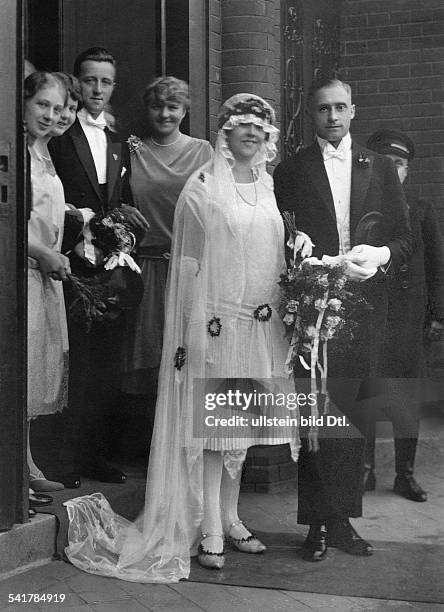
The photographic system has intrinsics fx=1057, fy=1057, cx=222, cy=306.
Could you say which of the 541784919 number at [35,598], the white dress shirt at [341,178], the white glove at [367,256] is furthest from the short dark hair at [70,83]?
the 541784919 number at [35,598]

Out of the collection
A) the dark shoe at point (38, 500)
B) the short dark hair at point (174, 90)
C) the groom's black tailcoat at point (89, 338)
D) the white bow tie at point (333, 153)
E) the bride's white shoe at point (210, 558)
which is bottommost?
the bride's white shoe at point (210, 558)

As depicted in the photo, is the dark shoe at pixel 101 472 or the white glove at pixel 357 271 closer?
the white glove at pixel 357 271

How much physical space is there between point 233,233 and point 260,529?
1.37m

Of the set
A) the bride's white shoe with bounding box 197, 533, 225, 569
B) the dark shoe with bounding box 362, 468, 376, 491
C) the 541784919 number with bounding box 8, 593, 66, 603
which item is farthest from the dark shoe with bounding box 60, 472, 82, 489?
the dark shoe with bounding box 362, 468, 376, 491

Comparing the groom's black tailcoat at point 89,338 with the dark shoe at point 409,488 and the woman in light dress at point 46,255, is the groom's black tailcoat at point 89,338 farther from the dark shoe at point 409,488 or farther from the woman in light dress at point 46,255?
the dark shoe at point 409,488

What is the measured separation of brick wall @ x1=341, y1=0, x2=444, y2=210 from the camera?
169 inches

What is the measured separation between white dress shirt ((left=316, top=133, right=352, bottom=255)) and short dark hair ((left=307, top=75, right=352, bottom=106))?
0.19 m

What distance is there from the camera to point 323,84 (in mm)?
4562

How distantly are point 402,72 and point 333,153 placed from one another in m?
0.46

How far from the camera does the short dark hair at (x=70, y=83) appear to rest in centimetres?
477

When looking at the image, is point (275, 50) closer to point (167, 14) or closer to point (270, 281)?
point (167, 14)

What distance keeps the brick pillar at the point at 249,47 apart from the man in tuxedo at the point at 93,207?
0.55 meters

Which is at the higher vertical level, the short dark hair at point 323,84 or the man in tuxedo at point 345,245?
the short dark hair at point 323,84

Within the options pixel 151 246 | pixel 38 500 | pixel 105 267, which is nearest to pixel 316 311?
pixel 151 246
